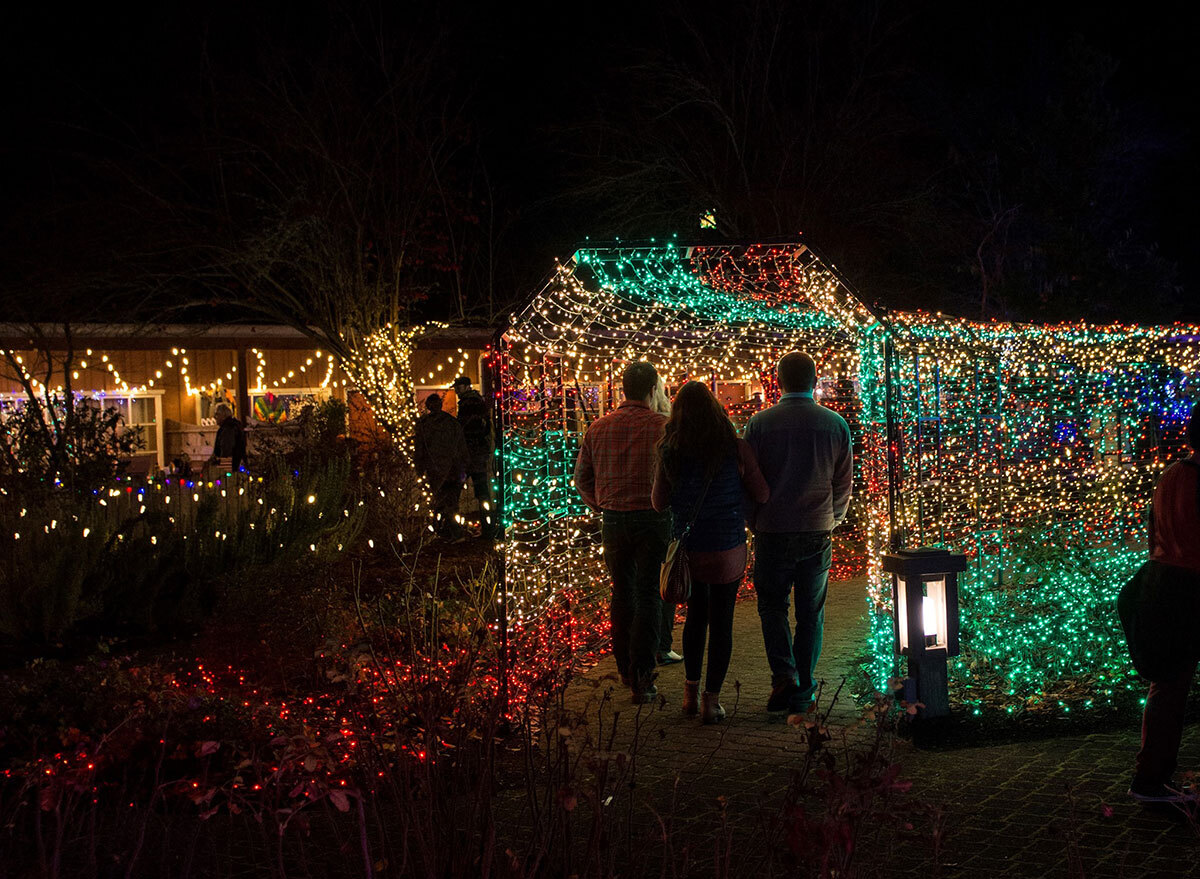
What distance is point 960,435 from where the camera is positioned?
309 inches

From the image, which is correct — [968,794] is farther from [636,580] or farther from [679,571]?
[636,580]

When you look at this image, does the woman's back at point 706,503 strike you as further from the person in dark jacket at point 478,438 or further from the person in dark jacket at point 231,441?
the person in dark jacket at point 231,441

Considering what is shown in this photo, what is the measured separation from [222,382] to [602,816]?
71.3 feet

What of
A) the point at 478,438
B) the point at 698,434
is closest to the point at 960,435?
the point at 698,434

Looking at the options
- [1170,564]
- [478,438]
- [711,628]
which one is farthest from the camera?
[478,438]

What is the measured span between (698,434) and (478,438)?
7.54 meters

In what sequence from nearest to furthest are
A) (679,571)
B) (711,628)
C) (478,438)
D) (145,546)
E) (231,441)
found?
(679,571) < (711,628) < (145,546) < (478,438) < (231,441)

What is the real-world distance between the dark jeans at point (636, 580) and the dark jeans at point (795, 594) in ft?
1.85

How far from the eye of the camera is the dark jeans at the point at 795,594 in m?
5.62

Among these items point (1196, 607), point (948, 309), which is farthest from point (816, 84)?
point (1196, 607)

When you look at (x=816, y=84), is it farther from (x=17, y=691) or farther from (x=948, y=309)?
(x=17, y=691)

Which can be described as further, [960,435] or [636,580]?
[960,435]

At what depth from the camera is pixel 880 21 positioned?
19.0 m

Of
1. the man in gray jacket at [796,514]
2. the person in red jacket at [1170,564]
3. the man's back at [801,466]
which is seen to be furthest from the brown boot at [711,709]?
the person in red jacket at [1170,564]
